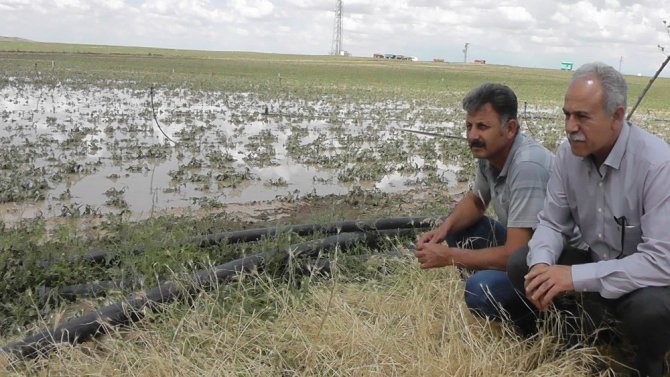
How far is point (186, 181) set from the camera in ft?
27.5

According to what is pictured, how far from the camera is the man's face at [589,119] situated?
2.55 metres

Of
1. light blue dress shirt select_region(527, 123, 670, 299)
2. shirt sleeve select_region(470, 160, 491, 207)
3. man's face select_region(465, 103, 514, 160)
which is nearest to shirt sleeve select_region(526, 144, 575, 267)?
light blue dress shirt select_region(527, 123, 670, 299)

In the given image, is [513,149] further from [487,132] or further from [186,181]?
[186,181]

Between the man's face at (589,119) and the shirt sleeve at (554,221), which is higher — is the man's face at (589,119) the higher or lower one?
the higher one

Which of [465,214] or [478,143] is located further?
[465,214]

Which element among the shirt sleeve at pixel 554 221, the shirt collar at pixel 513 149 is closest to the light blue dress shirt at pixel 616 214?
the shirt sleeve at pixel 554 221

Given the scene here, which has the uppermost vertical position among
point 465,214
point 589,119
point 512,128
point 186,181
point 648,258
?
point 589,119

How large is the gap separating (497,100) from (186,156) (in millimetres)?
7628

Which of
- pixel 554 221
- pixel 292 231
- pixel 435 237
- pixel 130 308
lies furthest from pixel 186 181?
pixel 554 221

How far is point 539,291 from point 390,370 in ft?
2.48

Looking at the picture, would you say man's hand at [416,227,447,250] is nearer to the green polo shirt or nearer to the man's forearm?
the man's forearm

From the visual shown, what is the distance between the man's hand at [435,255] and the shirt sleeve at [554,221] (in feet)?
1.54

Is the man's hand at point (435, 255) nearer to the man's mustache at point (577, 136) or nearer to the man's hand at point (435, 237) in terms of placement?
the man's hand at point (435, 237)

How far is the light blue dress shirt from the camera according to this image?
8.13ft
